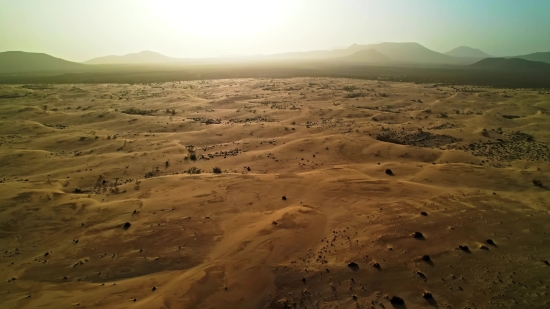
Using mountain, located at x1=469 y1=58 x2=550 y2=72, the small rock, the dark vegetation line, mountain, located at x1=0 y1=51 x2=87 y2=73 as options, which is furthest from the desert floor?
mountain, located at x1=0 y1=51 x2=87 y2=73

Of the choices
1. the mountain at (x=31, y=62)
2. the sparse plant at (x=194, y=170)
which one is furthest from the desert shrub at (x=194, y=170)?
the mountain at (x=31, y=62)

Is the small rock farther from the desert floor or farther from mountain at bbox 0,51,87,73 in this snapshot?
mountain at bbox 0,51,87,73

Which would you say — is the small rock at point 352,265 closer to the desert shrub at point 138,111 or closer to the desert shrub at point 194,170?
the desert shrub at point 194,170

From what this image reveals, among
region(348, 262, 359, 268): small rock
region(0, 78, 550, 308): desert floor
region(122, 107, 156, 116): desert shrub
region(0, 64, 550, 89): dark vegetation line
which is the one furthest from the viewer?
region(0, 64, 550, 89): dark vegetation line

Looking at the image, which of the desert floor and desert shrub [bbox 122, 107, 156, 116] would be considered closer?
the desert floor

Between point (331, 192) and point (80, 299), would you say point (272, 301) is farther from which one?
point (331, 192)

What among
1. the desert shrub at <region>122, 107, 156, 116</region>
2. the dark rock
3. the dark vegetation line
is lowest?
the dark rock

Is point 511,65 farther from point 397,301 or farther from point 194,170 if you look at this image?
point 397,301

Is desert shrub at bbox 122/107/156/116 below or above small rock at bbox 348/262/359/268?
above

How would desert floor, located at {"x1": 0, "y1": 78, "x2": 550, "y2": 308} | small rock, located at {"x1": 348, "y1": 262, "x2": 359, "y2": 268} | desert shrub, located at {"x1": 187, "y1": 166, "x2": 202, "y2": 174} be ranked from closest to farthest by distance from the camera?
desert floor, located at {"x1": 0, "y1": 78, "x2": 550, "y2": 308} < small rock, located at {"x1": 348, "y1": 262, "x2": 359, "y2": 268} < desert shrub, located at {"x1": 187, "y1": 166, "x2": 202, "y2": 174}

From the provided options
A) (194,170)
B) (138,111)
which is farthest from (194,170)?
(138,111)
